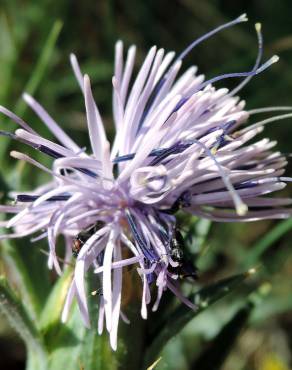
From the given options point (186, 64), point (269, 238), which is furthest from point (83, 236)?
point (186, 64)

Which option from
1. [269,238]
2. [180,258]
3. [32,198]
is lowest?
[269,238]

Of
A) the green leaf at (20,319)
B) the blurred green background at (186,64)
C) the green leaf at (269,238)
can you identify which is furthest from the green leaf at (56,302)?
the blurred green background at (186,64)

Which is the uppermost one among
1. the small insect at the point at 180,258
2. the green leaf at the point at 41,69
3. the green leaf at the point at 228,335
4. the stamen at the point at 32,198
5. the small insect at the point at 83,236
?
the green leaf at the point at 41,69

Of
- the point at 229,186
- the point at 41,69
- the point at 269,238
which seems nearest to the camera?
the point at 229,186

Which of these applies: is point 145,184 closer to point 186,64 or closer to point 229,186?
point 229,186

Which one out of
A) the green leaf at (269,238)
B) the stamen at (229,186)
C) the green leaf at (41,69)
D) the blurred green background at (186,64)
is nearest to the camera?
the stamen at (229,186)

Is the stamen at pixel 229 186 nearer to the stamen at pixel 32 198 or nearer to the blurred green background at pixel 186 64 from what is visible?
the stamen at pixel 32 198

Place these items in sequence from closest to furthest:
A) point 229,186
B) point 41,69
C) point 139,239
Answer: point 229,186, point 139,239, point 41,69
